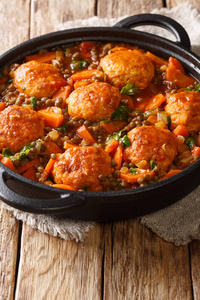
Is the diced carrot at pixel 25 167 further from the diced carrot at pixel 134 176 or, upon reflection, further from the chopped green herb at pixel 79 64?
the chopped green herb at pixel 79 64

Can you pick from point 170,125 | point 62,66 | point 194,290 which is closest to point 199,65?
point 170,125

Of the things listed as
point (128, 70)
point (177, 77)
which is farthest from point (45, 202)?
point (177, 77)

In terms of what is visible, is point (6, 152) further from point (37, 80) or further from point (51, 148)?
point (37, 80)

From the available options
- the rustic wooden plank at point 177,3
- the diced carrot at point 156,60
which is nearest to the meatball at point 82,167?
the diced carrot at point 156,60

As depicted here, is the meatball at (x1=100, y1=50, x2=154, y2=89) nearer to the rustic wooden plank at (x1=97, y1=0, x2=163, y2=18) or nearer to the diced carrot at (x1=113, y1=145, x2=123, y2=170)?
the diced carrot at (x1=113, y1=145, x2=123, y2=170)

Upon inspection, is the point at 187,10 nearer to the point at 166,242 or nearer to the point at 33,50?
the point at 33,50

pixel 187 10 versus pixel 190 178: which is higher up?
pixel 187 10
